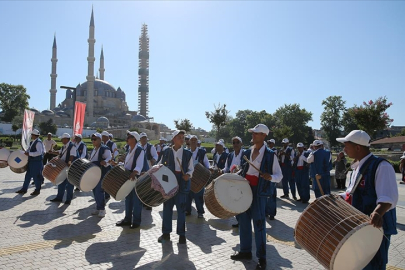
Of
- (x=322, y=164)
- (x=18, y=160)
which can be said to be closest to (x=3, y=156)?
(x=18, y=160)

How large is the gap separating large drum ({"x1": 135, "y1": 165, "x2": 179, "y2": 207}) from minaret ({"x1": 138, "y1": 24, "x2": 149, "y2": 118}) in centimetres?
10803

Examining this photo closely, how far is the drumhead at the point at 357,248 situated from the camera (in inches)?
120

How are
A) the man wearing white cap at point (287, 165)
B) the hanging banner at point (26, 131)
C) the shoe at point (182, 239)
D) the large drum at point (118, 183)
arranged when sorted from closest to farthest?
the shoe at point (182, 239)
the large drum at point (118, 183)
the man wearing white cap at point (287, 165)
the hanging banner at point (26, 131)

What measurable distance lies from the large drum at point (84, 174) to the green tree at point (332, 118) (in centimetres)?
7083

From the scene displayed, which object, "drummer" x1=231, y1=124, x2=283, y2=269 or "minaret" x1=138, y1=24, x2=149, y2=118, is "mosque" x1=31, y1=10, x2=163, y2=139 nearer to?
"minaret" x1=138, y1=24, x2=149, y2=118

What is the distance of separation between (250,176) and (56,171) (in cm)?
567

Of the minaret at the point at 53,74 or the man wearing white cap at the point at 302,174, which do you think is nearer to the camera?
the man wearing white cap at the point at 302,174

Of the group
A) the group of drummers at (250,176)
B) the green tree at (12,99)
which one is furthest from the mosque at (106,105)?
the group of drummers at (250,176)

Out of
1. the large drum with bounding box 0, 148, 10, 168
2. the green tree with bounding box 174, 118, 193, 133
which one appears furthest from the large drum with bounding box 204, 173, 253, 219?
the green tree with bounding box 174, 118, 193, 133

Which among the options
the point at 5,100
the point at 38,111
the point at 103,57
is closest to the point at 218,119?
the point at 5,100

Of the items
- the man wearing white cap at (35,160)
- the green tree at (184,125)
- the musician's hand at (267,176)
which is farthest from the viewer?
the green tree at (184,125)

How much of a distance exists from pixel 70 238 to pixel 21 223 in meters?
1.67

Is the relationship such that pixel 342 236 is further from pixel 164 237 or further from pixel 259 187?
pixel 164 237

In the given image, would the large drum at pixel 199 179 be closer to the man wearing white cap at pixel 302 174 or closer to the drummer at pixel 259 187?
the drummer at pixel 259 187
